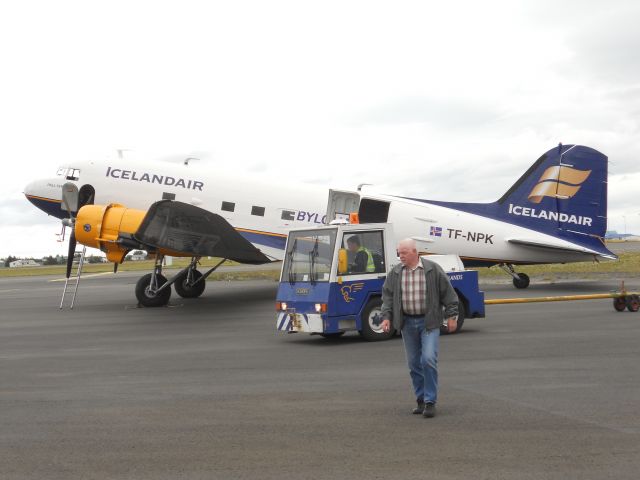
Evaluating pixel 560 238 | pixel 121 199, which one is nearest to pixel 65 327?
pixel 121 199

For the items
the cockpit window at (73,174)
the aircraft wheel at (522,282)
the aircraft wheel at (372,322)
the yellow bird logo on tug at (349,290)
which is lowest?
the aircraft wheel at (372,322)

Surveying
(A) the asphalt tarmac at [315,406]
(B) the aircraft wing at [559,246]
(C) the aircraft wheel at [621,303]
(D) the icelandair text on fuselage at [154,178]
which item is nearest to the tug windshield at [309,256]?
(A) the asphalt tarmac at [315,406]

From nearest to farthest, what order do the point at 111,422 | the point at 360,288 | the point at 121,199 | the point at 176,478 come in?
the point at 176,478, the point at 111,422, the point at 360,288, the point at 121,199

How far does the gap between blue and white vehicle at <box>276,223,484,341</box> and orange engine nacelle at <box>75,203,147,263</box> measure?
7435 millimetres

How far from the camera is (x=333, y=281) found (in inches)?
492

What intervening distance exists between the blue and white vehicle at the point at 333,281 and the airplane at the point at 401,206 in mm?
8515

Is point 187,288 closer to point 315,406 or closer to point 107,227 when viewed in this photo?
point 107,227

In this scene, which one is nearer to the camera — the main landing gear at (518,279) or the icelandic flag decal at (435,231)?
the icelandic flag decal at (435,231)

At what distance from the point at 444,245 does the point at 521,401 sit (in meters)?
15.2

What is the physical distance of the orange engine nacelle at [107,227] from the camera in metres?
19.2

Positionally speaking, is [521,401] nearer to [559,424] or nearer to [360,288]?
[559,424]

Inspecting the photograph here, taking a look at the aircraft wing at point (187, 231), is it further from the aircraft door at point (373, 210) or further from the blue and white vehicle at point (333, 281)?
the blue and white vehicle at point (333, 281)

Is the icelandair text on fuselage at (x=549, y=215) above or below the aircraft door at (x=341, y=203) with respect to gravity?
above

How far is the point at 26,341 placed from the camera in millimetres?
14102
